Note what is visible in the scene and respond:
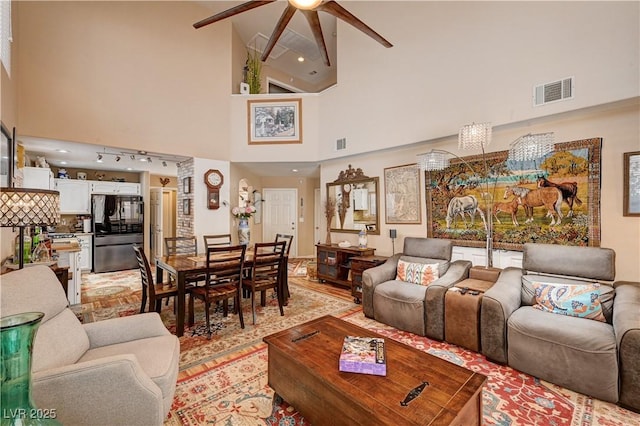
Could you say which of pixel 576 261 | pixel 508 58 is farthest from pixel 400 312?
pixel 508 58

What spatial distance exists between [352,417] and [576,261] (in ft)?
8.54

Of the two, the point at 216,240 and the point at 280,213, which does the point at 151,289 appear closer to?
the point at 216,240

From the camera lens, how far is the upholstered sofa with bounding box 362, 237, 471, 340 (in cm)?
286

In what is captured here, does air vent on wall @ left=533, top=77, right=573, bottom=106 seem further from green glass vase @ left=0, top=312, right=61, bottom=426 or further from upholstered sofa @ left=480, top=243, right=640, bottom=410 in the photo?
green glass vase @ left=0, top=312, right=61, bottom=426

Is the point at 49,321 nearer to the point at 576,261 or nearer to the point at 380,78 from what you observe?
the point at 576,261

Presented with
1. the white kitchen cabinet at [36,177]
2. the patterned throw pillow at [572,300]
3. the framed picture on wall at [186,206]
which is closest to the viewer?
the patterned throw pillow at [572,300]

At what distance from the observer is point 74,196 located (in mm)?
5961

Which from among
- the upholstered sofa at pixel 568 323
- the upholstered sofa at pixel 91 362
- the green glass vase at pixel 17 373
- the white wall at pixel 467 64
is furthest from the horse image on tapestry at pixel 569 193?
the green glass vase at pixel 17 373

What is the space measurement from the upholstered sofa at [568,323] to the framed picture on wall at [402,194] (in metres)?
1.63

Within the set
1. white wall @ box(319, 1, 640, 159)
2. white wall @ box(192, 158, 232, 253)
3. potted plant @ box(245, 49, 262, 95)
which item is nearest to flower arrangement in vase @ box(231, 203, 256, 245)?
white wall @ box(192, 158, 232, 253)

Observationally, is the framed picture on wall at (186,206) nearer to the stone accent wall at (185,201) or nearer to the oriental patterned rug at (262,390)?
the stone accent wall at (185,201)

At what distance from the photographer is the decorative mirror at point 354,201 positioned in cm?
489

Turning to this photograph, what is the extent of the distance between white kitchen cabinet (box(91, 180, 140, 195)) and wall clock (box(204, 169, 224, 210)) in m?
2.74

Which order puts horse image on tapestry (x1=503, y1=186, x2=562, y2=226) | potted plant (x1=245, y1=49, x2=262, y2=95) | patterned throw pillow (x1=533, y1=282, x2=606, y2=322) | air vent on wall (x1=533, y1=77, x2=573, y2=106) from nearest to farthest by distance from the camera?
patterned throw pillow (x1=533, y1=282, x2=606, y2=322)
air vent on wall (x1=533, y1=77, x2=573, y2=106)
horse image on tapestry (x1=503, y1=186, x2=562, y2=226)
potted plant (x1=245, y1=49, x2=262, y2=95)
